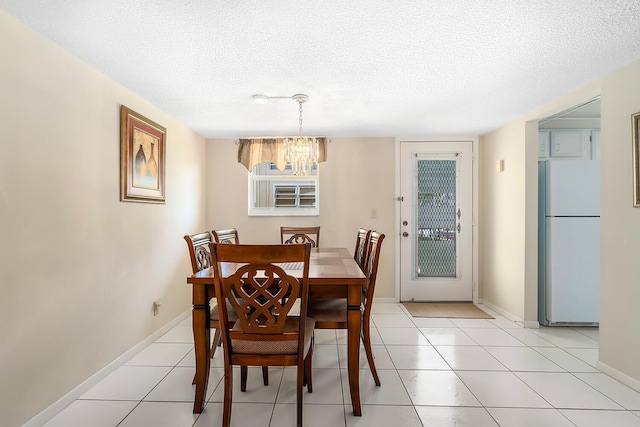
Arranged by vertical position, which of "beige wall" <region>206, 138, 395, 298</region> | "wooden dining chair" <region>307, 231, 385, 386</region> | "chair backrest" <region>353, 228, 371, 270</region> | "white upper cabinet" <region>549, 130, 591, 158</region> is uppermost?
"white upper cabinet" <region>549, 130, 591, 158</region>

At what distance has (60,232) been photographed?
192 centimetres

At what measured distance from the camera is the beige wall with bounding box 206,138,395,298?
4.22 meters

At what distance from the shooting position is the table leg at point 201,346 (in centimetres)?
184

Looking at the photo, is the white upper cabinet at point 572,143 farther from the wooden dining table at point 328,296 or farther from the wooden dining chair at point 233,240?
the wooden dining chair at point 233,240

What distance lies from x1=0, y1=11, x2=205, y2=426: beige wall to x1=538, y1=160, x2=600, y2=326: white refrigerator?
3.75 m

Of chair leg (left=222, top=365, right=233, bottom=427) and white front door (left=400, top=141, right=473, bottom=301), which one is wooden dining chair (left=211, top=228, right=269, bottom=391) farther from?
white front door (left=400, top=141, right=473, bottom=301)

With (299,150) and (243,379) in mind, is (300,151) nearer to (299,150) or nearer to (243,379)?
(299,150)

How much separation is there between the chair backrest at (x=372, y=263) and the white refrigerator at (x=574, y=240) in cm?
201

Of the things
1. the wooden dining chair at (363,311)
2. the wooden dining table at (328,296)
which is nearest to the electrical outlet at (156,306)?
the wooden dining table at (328,296)

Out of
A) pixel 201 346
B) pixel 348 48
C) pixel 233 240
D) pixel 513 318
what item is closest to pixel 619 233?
pixel 513 318

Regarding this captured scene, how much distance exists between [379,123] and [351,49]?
66.7 inches

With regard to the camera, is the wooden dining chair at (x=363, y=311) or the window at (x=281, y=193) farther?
the window at (x=281, y=193)

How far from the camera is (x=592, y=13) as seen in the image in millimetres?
1606

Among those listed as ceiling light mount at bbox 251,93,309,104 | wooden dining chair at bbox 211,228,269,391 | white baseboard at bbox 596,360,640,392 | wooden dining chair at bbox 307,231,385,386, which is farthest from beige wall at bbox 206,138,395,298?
white baseboard at bbox 596,360,640,392
